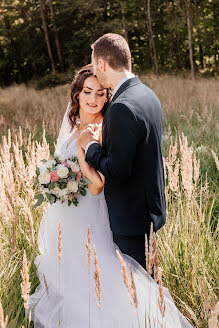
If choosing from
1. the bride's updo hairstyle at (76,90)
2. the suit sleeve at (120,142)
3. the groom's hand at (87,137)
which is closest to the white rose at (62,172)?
the groom's hand at (87,137)

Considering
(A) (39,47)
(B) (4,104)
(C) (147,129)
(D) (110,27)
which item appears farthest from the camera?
(A) (39,47)

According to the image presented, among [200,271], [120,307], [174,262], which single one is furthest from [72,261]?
[200,271]

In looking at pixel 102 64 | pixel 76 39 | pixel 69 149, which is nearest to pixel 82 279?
pixel 69 149

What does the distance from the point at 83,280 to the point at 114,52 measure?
1595 mm

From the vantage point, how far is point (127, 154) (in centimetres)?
209

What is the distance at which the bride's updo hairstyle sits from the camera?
3053 millimetres

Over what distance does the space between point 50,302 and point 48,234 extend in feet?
1.71

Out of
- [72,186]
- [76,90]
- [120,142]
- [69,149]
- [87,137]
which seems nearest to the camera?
[120,142]

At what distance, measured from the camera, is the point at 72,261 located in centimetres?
275

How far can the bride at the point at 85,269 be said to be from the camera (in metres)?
2.30

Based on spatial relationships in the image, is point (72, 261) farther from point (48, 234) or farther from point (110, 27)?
point (110, 27)

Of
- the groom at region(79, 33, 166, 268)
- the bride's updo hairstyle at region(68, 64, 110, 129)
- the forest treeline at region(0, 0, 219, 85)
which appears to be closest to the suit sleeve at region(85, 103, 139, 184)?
the groom at region(79, 33, 166, 268)

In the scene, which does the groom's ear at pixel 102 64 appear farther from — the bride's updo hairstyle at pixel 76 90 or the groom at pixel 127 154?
the bride's updo hairstyle at pixel 76 90

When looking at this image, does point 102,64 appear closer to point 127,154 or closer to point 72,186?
point 127,154
